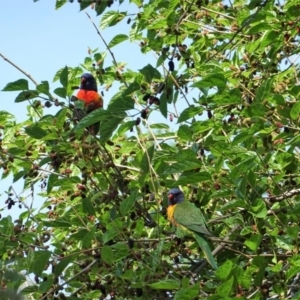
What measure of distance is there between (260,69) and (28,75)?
5.83 feet

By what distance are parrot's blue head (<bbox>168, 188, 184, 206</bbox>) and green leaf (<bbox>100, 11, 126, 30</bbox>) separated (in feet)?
3.87

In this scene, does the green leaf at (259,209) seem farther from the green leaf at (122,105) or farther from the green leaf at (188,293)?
the green leaf at (122,105)

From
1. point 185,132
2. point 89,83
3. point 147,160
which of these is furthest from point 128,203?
point 89,83

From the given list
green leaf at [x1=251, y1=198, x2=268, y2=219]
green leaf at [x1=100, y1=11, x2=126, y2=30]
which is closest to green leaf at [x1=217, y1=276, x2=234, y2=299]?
green leaf at [x1=251, y1=198, x2=268, y2=219]

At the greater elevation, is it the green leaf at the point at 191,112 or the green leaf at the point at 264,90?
the green leaf at the point at 191,112

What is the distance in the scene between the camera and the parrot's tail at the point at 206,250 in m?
3.38

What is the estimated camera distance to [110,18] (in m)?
4.39

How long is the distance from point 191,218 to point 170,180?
0.23 meters

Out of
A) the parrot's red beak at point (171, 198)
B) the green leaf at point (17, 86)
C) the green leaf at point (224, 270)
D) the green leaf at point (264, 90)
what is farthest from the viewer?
the parrot's red beak at point (171, 198)

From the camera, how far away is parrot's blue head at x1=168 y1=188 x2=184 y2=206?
3.84 metres

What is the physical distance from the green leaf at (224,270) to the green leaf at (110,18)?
2.16m

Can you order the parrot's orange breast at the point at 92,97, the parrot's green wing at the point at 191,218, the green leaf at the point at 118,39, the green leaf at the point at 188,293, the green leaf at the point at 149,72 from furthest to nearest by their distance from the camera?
the parrot's orange breast at the point at 92,97 → the green leaf at the point at 118,39 → the parrot's green wing at the point at 191,218 → the green leaf at the point at 149,72 → the green leaf at the point at 188,293

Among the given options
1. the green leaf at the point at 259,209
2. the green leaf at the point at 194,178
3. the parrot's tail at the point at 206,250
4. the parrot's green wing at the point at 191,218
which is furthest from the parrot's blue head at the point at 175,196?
the green leaf at the point at 259,209

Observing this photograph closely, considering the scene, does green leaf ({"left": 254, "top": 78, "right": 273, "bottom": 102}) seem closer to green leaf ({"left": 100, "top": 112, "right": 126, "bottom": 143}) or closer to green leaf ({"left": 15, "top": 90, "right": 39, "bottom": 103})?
green leaf ({"left": 100, "top": 112, "right": 126, "bottom": 143})
